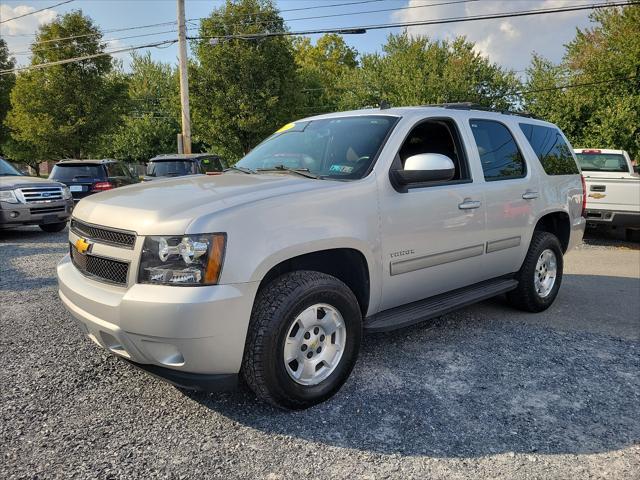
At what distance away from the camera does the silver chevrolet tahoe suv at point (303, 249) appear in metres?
2.61

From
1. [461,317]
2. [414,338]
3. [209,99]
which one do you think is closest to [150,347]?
[414,338]

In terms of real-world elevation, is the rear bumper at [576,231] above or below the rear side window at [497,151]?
below

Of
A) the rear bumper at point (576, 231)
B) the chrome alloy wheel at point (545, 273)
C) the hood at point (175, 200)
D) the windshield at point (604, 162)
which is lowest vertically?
the chrome alloy wheel at point (545, 273)

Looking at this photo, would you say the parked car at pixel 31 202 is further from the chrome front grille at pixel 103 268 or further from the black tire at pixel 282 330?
the black tire at pixel 282 330

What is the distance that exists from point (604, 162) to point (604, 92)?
13703 millimetres

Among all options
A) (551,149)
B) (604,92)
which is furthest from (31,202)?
(604,92)

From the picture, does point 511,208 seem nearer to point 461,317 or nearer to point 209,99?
point 461,317

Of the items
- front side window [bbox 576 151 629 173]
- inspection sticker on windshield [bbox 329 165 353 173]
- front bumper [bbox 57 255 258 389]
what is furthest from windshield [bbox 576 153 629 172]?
front bumper [bbox 57 255 258 389]

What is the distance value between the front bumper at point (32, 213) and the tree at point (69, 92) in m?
15.4

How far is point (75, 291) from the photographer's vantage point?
3.02m

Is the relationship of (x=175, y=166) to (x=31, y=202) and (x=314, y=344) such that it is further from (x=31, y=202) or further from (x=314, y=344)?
(x=314, y=344)

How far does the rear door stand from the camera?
427 cm

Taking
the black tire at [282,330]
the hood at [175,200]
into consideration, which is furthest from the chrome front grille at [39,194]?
the black tire at [282,330]

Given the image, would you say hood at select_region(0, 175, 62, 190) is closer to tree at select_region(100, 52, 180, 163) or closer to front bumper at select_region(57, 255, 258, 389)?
front bumper at select_region(57, 255, 258, 389)
